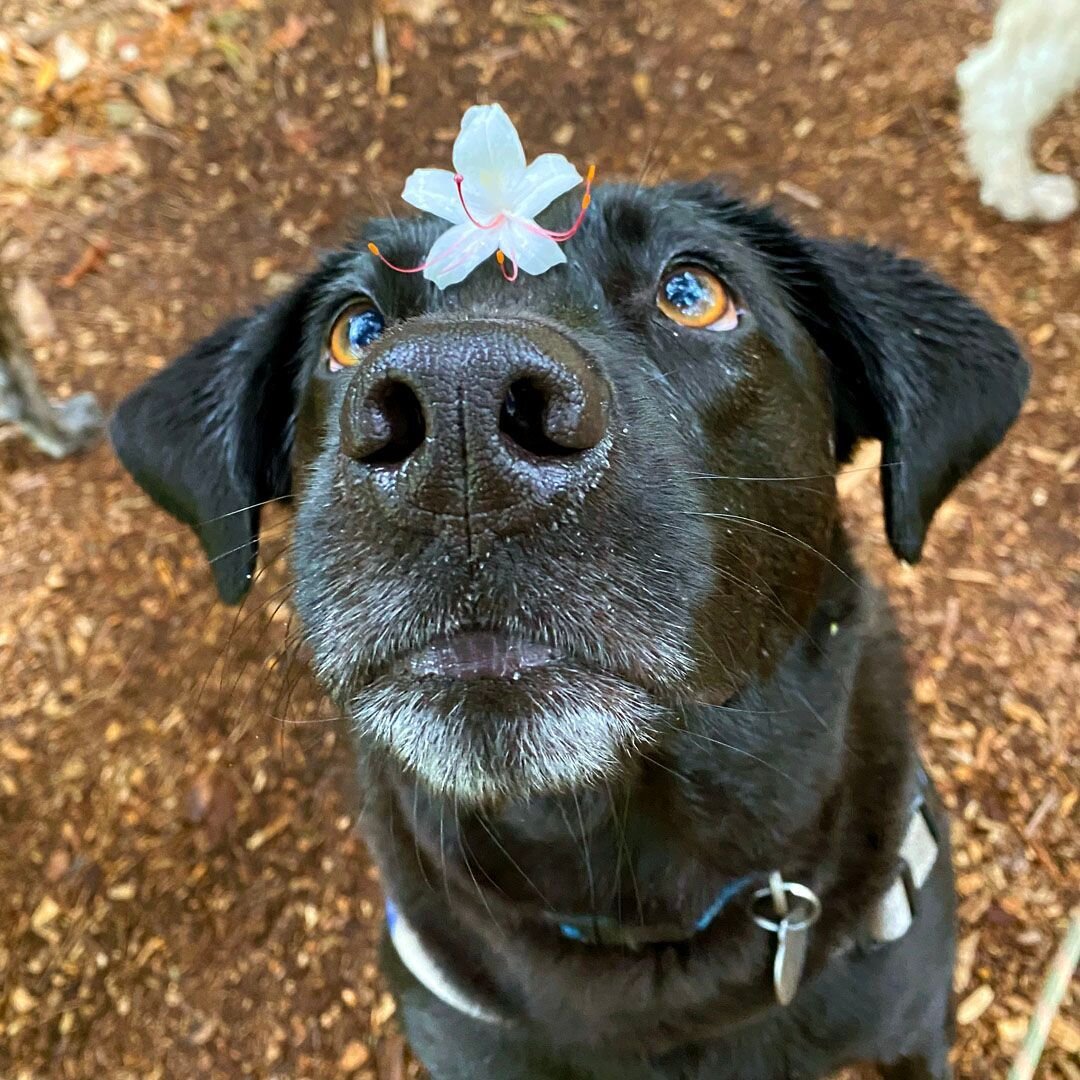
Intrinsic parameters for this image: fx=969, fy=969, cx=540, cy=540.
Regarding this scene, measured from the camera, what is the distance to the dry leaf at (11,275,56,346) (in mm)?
3619

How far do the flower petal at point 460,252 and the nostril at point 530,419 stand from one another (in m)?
0.38

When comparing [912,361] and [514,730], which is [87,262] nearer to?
[912,361]

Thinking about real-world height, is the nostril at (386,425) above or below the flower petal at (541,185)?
below

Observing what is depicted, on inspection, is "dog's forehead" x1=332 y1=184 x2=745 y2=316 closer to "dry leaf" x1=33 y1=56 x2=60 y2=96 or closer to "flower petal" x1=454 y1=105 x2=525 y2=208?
"flower petal" x1=454 y1=105 x2=525 y2=208

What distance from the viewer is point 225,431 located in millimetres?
1856

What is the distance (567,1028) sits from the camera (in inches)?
64.2

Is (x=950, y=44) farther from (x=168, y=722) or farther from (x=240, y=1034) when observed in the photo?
(x=240, y=1034)

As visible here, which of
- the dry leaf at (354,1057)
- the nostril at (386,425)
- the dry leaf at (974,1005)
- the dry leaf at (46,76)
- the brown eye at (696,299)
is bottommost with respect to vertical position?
the dry leaf at (354,1057)

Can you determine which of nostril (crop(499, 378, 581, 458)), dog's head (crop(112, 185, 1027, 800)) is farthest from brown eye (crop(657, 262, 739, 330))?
nostril (crop(499, 378, 581, 458))

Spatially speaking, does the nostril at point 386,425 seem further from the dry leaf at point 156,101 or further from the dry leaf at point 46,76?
the dry leaf at point 46,76

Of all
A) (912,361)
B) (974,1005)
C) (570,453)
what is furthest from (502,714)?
(974,1005)

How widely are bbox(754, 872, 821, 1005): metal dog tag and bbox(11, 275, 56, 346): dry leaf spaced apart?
3.28 metres

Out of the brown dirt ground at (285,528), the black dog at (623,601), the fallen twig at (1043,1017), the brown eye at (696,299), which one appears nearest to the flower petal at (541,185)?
the black dog at (623,601)

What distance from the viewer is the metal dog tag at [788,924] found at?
1546mm
